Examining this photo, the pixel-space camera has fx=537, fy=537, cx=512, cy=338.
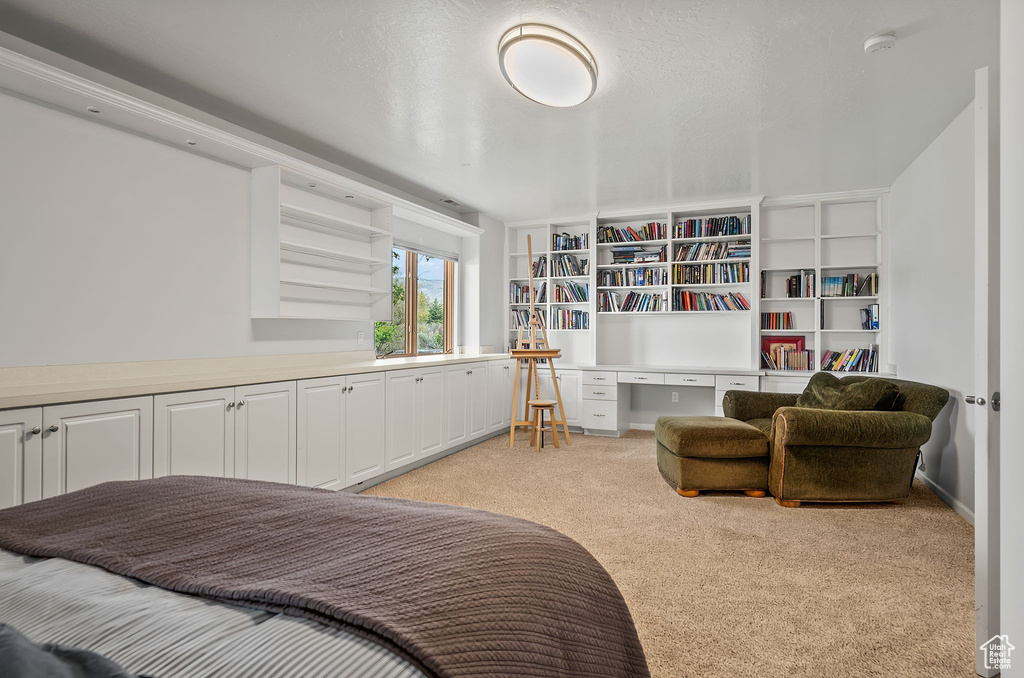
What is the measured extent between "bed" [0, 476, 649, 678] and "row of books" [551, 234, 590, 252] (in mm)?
5281

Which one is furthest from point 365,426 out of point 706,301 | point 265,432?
point 706,301

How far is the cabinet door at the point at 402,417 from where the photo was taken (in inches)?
161

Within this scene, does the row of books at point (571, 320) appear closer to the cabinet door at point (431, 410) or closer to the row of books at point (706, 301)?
the row of books at point (706, 301)

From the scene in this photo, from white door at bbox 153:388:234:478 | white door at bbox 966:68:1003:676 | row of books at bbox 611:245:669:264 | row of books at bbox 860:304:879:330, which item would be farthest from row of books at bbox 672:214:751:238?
white door at bbox 153:388:234:478

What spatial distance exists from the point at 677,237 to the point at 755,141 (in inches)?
78.0

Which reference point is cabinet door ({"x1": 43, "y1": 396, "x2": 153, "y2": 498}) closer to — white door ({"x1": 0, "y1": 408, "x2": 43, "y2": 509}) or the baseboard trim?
white door ({"x1": 0, "y1": 408, "x2": 43, "y2": 509})

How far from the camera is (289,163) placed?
3621mm

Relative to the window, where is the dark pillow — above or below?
below

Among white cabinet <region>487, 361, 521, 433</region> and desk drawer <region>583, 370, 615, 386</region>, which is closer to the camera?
white cabinet <region>487, 361, 521, 433</region>

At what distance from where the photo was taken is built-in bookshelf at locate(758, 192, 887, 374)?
521 centimetres

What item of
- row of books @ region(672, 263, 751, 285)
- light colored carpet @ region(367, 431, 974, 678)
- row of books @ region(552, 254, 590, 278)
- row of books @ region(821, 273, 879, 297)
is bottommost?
light colored carpet @ region(367, 431, 974, 678)

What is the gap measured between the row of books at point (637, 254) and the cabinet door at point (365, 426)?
332cm

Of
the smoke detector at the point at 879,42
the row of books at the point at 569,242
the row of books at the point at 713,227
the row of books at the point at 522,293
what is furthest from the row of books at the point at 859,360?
the smoke detector at the point at 879,42
